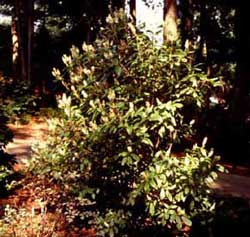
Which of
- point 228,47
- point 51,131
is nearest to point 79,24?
point 228,47

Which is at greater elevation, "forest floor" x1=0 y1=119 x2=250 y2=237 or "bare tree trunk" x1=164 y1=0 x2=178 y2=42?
"bare tree trunk" x1=164 y1=0 x2=178 y2=42

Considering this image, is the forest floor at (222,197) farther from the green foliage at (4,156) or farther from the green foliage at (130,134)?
the green foliage at (130,134)

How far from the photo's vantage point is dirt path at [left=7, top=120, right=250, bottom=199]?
363 inches

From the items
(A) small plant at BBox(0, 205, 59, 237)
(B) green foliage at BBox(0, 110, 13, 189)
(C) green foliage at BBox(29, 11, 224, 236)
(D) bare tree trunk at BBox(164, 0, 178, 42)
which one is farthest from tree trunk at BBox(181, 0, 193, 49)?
(A) small plant at BBox(0, 205, 59, 237)

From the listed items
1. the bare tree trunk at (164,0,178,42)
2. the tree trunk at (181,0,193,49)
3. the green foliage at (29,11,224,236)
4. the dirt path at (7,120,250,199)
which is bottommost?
the dirt path at (7,120,250,199)

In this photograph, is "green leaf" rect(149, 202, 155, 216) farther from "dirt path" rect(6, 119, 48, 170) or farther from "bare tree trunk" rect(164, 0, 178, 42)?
"dirt path" rect(6, 119, 48, 170)

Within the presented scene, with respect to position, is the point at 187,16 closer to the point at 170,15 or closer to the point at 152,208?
the point at 170,15

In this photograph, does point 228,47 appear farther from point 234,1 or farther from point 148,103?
point 148,103

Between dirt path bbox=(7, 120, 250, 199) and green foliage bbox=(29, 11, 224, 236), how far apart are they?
161 centimetres

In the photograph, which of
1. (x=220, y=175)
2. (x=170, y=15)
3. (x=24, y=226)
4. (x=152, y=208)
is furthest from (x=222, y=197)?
(x=24, y=226)

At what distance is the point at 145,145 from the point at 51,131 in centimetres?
123

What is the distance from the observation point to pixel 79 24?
23281 millimetres

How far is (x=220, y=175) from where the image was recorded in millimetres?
10781

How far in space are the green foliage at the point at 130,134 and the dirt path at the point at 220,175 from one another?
5.28 ft
